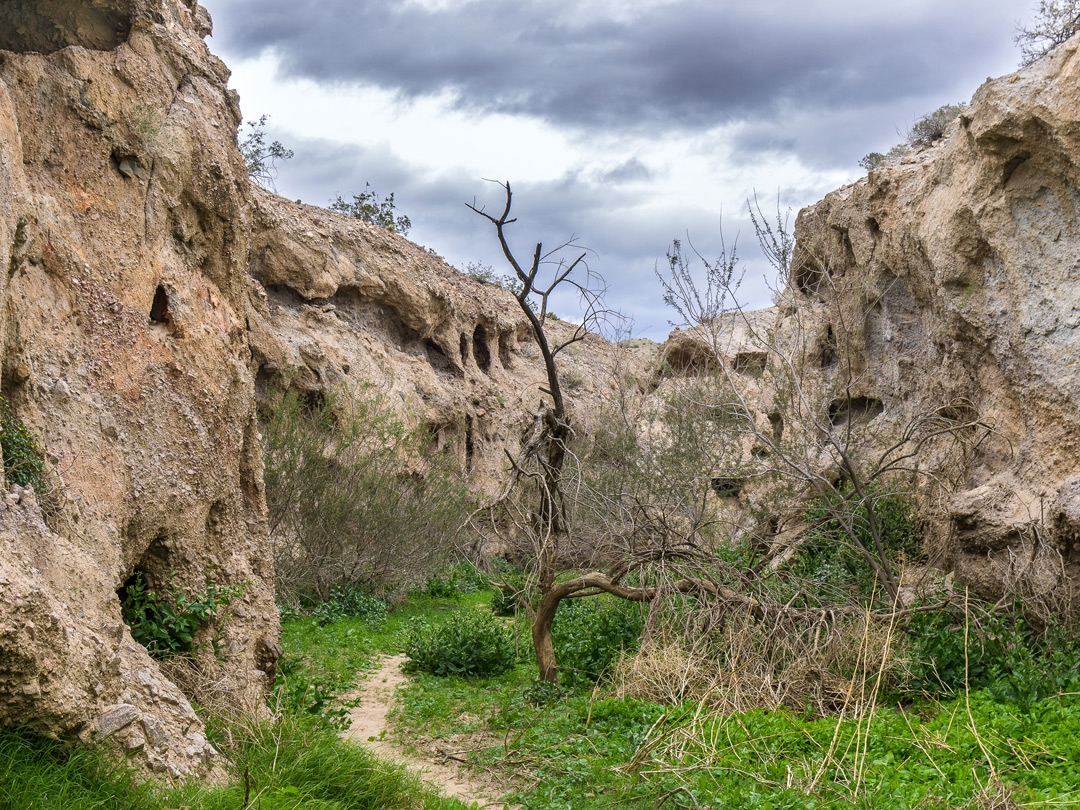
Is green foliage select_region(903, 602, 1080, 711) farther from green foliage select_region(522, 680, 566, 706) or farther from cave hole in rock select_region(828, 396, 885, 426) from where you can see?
cave hole in rock select_region(828, 396, 885, 426)

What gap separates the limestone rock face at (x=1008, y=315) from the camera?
271 inches

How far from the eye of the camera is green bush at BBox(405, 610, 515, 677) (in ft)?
27.3

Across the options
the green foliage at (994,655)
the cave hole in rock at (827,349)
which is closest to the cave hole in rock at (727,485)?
the cave hole in rock at (827,349)

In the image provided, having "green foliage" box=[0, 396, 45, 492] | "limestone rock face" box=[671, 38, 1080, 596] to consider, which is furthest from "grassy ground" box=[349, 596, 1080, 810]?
"green foliage" box=[0, 396, 45, 492]

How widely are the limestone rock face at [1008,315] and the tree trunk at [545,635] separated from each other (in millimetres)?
3586

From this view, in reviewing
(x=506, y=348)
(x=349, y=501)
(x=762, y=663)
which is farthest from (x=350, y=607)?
(x=506, y=348)

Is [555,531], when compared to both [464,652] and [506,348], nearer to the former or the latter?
[464,652]

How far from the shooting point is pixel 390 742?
622 cm

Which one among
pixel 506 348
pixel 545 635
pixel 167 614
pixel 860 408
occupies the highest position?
pixel 506 348

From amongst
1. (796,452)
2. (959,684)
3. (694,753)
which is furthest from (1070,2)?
(694,753)

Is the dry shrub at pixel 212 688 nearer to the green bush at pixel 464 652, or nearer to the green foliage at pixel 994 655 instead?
the green bush at pixel 464 652

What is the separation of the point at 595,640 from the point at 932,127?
9387 millimetres

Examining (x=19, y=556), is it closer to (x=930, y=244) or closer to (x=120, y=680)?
(x=120, y=680)

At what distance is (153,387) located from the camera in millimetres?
5215
